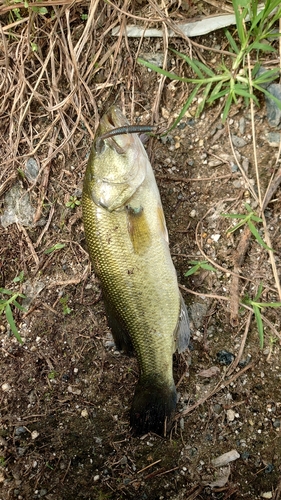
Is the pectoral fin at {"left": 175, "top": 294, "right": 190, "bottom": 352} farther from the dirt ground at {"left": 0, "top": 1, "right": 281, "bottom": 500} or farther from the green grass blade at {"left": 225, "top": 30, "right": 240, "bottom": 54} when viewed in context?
the green grass blade at {"left": 225, "top": 30, "right": 240, "bottom": 54}

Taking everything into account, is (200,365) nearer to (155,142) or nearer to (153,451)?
(153,451)

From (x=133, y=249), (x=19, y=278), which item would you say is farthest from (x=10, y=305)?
(x=133, y=249)

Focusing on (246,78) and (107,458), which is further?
(107,458)

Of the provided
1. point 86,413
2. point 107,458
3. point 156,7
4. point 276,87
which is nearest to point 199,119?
point 276,87

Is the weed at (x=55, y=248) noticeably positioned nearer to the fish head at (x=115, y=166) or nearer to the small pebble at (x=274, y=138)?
the fish head at (x=115, y=166)

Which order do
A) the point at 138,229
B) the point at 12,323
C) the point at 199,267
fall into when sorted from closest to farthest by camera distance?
the point at 138,229 < the point at 199,267 < the point at 12,323

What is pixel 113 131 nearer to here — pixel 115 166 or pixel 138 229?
pixel 115 166
